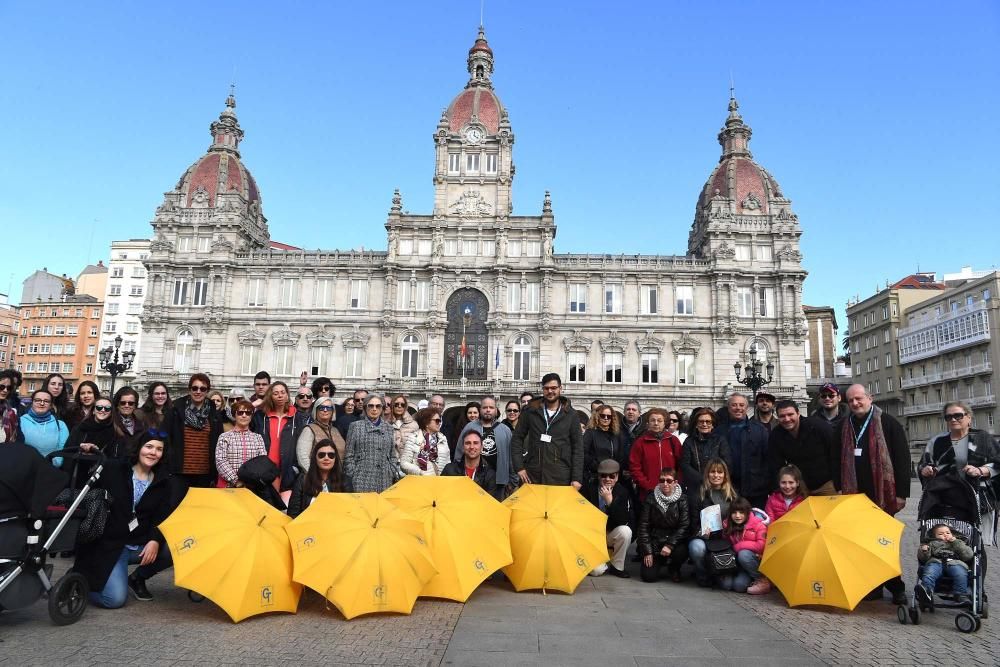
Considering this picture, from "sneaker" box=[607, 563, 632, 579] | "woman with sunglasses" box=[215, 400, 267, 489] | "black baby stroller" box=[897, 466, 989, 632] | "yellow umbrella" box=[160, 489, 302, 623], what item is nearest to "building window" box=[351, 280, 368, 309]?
"woman with sunglasses" box=[215, 400, 267, 489]

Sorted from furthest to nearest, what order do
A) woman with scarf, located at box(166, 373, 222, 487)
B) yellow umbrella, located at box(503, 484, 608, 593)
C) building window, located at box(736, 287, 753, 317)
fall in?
1. building window, located at box(736, 287, 753, 317)
2. woman with scarf, located at box(166, 373, 222, 487)
3. yellow umbrella, located at box(503, 484, 608, 593)

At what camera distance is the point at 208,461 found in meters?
9.11

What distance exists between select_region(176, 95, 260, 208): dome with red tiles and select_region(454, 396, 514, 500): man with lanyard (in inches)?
1596

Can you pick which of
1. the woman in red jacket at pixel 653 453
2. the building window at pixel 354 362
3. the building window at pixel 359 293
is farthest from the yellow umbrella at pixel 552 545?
the building window at pixel 359 293

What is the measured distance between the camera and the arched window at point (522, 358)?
134 ft

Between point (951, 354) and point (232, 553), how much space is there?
5728 cm

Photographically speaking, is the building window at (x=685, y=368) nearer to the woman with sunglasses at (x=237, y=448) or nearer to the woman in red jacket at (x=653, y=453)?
the woman in red jacket at (x=653, y=453)

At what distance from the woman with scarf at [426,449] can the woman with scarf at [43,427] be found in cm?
450

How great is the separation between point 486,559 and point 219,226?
41.8 m

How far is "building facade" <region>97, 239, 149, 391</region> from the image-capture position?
A: 2343 inches

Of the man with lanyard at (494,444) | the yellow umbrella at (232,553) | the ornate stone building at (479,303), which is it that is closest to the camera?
the yellow umbrella at (232,553)

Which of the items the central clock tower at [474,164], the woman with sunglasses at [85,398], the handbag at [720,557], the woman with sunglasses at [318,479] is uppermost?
the central clock tower at [474,164]

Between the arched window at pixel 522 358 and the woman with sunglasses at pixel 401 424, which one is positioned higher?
the arched window at pixel 522 358

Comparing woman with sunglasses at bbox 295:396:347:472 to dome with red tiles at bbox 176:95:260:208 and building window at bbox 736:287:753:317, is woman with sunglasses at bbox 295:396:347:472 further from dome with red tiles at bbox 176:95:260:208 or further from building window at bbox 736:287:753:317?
dome with red tiles at bbox 176:95:260:208
